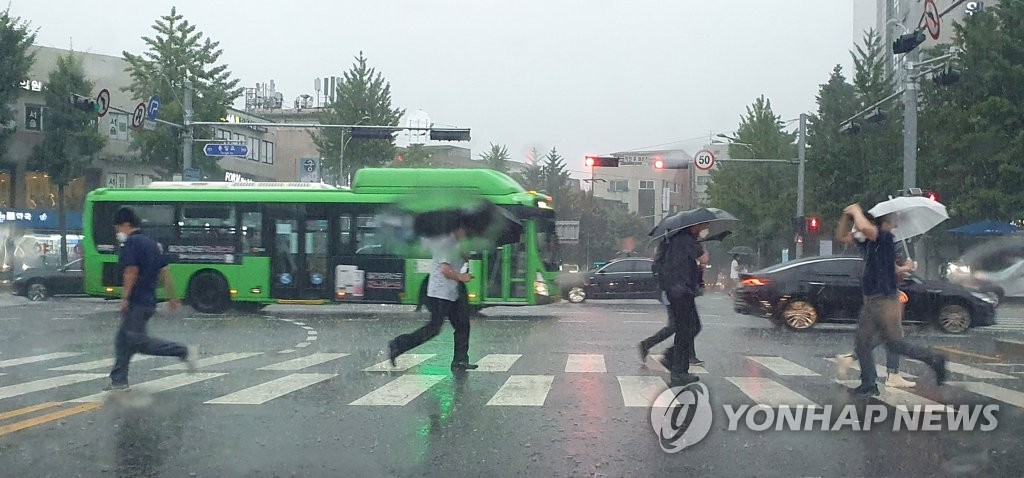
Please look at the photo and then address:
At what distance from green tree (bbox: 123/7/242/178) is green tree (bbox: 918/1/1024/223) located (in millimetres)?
29571

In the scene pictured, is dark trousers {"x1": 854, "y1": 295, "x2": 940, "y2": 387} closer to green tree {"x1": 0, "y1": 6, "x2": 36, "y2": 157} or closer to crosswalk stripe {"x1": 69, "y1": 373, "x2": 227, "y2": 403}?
crosswalk stripe {"x1": 69, "y1": 373, "x2": 227, "y2": 403}

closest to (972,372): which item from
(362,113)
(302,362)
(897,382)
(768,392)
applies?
(897,382)

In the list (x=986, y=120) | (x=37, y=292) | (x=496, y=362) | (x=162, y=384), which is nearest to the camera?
(x=162, y=384)

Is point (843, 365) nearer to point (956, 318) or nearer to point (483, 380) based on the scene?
point (483, 380)

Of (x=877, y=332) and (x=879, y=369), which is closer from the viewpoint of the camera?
(x=877, y=332)

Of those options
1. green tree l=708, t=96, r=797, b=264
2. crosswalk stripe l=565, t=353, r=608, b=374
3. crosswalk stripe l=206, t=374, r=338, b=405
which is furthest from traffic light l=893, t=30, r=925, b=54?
green tree l=708, t=96, r=797, b=264

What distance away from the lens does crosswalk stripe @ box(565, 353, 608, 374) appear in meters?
11.3

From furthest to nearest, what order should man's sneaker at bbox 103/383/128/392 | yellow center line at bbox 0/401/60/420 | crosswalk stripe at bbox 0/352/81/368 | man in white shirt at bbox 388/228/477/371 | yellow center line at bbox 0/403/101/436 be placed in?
crosswalk stripe at bbox 0/352/81/368
man in white shirt at bbox 388/228/477/371
man's sneaker at bbox 103/383/128/392
yellow center line at bbox 0/401/60/420
yellow center line at bbox 0/403/101/436

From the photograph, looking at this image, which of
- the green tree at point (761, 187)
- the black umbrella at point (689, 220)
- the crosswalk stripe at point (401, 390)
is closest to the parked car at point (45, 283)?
the crosswalk stripe at point (401, 390)

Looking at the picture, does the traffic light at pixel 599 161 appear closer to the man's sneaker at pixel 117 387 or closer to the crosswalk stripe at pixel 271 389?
the crosswalk stripe at pixel 271 389

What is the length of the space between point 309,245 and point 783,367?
12885mm

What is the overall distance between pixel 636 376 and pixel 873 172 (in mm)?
32955

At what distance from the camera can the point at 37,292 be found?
2786cm

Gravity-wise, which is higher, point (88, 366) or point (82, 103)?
point (82, 103)
